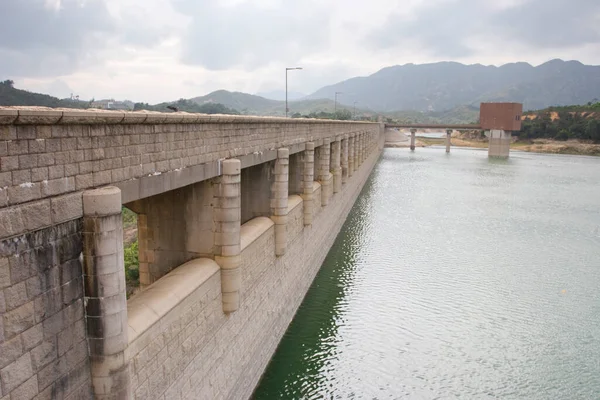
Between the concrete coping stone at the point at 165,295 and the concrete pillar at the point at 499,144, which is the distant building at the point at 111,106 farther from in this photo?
the concrete pillar at the point at 499,144

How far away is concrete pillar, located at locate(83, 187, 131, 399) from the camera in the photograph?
5906mm

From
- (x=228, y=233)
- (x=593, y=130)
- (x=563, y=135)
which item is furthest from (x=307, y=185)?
(x=563, y=135)

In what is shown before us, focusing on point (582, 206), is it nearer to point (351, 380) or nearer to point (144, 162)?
point (351, 380)

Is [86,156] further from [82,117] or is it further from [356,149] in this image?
[356,149]

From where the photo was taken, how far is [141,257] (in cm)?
1138

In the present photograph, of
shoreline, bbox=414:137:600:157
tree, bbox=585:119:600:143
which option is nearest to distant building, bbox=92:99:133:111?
shoreline, bbox=414:137:600:157

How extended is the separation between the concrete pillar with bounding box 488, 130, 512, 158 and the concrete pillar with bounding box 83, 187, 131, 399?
310ft

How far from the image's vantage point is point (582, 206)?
40.1 metres

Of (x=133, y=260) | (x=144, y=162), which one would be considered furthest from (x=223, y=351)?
(x=133, y=260)

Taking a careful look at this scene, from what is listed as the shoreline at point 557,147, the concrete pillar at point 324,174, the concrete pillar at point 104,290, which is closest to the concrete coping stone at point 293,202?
the concrete pillar at point 324,174

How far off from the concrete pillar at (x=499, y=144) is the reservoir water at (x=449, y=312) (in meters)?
60.4

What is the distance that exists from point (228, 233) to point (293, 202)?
25.5 ft

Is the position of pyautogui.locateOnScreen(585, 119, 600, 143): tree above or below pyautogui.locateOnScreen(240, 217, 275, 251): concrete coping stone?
above

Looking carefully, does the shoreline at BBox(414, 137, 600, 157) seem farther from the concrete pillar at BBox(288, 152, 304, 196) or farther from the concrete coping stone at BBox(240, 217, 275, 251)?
the concrete coping stone at BBox(240, 217, 275, 251)
